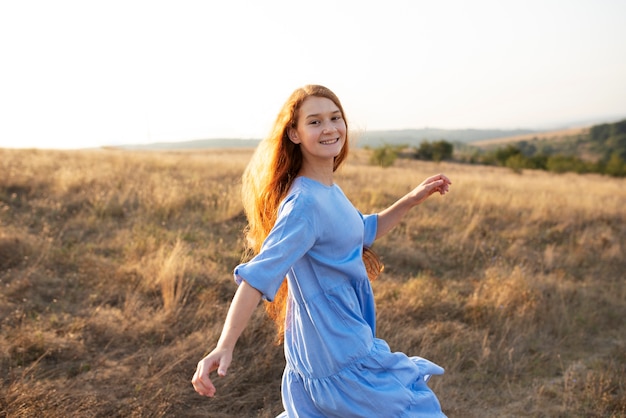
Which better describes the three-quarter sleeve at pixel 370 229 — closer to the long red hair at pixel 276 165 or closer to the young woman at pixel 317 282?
the young woman at pixel 317 282

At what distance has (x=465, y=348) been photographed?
4.36 m

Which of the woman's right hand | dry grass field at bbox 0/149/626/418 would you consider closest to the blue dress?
the woman's right hand

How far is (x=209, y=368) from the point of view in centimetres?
161

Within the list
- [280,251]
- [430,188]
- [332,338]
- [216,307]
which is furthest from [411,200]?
[216,307]

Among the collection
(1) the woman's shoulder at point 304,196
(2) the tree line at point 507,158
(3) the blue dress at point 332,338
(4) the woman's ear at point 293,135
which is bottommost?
(2) the tree line at point 507,158

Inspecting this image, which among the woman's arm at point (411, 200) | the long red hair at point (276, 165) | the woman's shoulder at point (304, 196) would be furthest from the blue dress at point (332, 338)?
the woman's arm at point (411, 200)

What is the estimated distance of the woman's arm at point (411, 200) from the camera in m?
2.46

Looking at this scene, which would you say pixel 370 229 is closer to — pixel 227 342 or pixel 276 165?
pixel 276 165

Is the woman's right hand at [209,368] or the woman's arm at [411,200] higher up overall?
the woman's arm at [411,200]

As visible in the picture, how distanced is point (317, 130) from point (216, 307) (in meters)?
2.80

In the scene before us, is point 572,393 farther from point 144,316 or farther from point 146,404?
point 144,316

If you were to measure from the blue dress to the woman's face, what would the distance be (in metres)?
0.12

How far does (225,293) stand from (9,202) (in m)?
3.81

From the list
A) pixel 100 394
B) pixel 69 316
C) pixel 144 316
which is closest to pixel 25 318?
pixel 69 316
